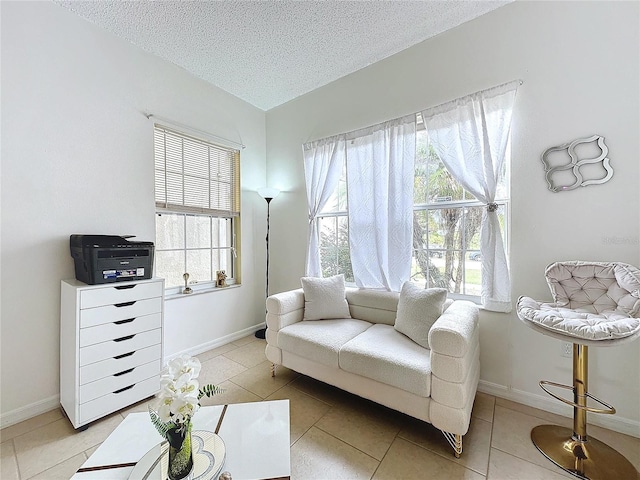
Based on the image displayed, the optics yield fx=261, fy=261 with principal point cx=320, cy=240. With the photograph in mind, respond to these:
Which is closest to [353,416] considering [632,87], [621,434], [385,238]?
[385,238]

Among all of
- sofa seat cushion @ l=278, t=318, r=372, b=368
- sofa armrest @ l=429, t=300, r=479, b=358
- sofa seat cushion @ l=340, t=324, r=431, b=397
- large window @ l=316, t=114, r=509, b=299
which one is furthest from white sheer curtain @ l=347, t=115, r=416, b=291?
sofa armrest @ l=429, t=300, r=479, b=358

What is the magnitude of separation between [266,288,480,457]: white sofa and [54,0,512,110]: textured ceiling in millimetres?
2263

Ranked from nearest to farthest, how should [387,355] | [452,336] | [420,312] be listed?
[452,336] < [387,355] < [420,312]

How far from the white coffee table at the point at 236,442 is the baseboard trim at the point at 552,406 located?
1712 mm

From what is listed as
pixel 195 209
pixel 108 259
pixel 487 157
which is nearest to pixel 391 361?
pixel 487 157

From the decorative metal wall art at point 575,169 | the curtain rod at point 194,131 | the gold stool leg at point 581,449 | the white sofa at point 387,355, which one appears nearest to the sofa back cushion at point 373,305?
the white sofa at point 387,355

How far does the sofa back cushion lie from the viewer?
2.31 m

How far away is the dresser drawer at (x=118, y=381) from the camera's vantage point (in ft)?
5.55

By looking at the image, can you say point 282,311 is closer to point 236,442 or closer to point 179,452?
point 236,442

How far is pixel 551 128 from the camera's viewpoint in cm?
183

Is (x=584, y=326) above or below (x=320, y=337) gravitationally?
above

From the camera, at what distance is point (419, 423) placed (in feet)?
5.67

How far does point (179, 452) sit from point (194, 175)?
2.58 metres

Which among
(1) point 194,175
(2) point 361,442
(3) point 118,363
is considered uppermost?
(1) point 194,175
